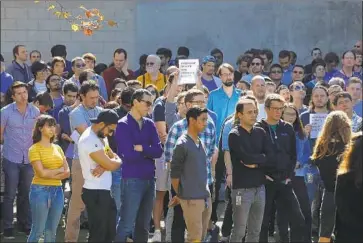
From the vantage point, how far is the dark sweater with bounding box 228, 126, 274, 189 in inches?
408

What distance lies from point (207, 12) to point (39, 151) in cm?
777

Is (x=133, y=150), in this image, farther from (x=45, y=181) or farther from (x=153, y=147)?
(x=45, y=181)

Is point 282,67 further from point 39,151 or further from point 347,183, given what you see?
point 347,183

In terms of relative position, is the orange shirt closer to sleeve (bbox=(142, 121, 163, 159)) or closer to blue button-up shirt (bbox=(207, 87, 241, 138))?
blue button-up shirt (bbox=(207, 87, 241, 138))

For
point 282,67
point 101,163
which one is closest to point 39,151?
point 101,163

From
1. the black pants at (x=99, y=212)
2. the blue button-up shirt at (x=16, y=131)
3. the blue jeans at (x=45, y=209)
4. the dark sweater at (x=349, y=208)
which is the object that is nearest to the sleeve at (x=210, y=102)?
the blue button-up shirt at (x=16, y=131)

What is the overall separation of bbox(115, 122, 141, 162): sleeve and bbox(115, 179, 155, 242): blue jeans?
0.27m

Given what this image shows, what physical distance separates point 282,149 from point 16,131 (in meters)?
3.43

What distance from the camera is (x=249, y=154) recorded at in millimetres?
10352

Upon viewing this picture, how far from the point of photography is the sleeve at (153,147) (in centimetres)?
1059

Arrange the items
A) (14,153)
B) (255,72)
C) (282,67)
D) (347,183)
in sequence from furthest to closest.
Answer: (282,67), (255,72), (14,153), (347,183)

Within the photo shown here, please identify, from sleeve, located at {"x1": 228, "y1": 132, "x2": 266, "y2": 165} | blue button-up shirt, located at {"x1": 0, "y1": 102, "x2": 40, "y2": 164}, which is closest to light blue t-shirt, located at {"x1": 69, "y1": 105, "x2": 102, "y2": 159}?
blue button-up shirt, located at {"x1": 0, "y1": 102, "x2": 40, "y2": 164}

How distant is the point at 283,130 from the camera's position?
10.8m

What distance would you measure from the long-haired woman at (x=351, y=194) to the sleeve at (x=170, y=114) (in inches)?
208
